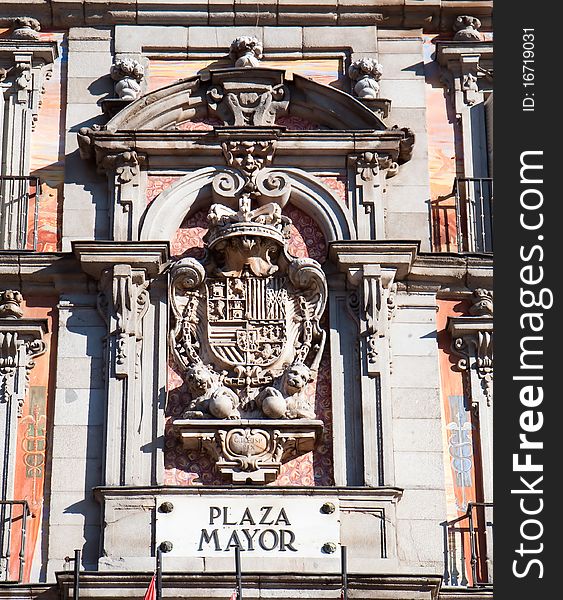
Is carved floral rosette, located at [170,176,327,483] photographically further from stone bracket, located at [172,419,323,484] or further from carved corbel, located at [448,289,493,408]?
carved corbel, located at [448,289,493,408]

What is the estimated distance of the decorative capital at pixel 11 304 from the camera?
16922 mm

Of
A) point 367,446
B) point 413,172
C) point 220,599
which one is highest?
point 413,172

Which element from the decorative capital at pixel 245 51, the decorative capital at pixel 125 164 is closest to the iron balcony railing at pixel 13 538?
the decorative capital at pixel 125 164

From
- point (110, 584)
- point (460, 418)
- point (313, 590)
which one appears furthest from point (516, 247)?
point (110, 584)

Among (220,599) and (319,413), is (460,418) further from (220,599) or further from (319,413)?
(220,599)

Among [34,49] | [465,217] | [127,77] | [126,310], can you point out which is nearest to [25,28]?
[34,49]

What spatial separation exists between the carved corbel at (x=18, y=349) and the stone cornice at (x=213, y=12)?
10.4ft

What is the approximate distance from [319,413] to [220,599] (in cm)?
192

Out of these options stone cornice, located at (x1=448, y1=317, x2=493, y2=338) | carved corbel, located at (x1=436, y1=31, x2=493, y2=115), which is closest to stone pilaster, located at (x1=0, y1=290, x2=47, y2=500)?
stone cornice, located at (x1=448, y1=317, x2=493, y2=338)

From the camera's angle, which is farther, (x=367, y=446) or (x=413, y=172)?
(x=413, y=172)

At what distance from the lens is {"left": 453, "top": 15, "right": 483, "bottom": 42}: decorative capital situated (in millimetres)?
18516

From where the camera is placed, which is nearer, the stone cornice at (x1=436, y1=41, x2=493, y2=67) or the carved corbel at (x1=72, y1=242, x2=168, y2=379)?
the carved corbel at (x1=72, y1=242, x2=168, y2=379)

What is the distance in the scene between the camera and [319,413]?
1656 cm

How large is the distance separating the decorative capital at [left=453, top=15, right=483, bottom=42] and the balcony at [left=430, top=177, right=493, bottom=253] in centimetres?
146
